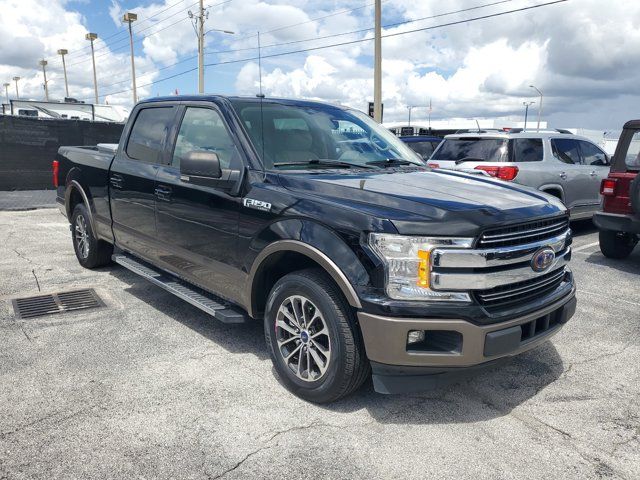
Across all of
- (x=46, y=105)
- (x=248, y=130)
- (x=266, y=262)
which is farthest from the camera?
(x=46, y=105)

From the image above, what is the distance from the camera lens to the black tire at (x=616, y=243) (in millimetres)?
7125

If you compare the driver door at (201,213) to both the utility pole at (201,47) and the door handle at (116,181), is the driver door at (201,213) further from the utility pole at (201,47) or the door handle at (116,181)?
the utility pole at (201,47)

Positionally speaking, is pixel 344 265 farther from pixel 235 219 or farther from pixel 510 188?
pixel 510 188

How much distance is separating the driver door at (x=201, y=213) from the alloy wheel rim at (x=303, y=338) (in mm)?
526

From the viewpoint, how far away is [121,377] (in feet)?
11.7

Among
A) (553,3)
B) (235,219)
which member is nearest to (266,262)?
(235,219)

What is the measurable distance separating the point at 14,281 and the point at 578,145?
875 centimetres

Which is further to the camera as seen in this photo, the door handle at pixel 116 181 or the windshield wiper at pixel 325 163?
the door handle at pixel 116 181

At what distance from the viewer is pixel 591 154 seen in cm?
959

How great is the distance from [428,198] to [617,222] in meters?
4.62

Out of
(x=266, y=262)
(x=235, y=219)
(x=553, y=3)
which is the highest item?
(x=553, y=3)

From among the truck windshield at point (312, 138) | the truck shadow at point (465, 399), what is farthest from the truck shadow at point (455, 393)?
the truck windshield at point (312, 138)

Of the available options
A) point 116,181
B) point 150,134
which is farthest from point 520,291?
point 116,181

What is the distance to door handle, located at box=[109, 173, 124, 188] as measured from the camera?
5087mm
